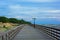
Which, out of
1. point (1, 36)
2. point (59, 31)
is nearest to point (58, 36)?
point (59, 31)

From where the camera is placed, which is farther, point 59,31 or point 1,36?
point 59,31

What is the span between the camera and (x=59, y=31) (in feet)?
69.3

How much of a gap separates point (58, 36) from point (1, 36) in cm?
840

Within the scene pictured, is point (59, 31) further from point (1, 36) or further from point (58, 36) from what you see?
point (1, 36)

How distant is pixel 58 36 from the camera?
68.5ft

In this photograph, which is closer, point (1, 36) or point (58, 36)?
point (1, 36)

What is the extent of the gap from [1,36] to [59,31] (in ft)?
28.3

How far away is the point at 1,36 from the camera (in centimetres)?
1364

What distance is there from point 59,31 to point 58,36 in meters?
0.50
